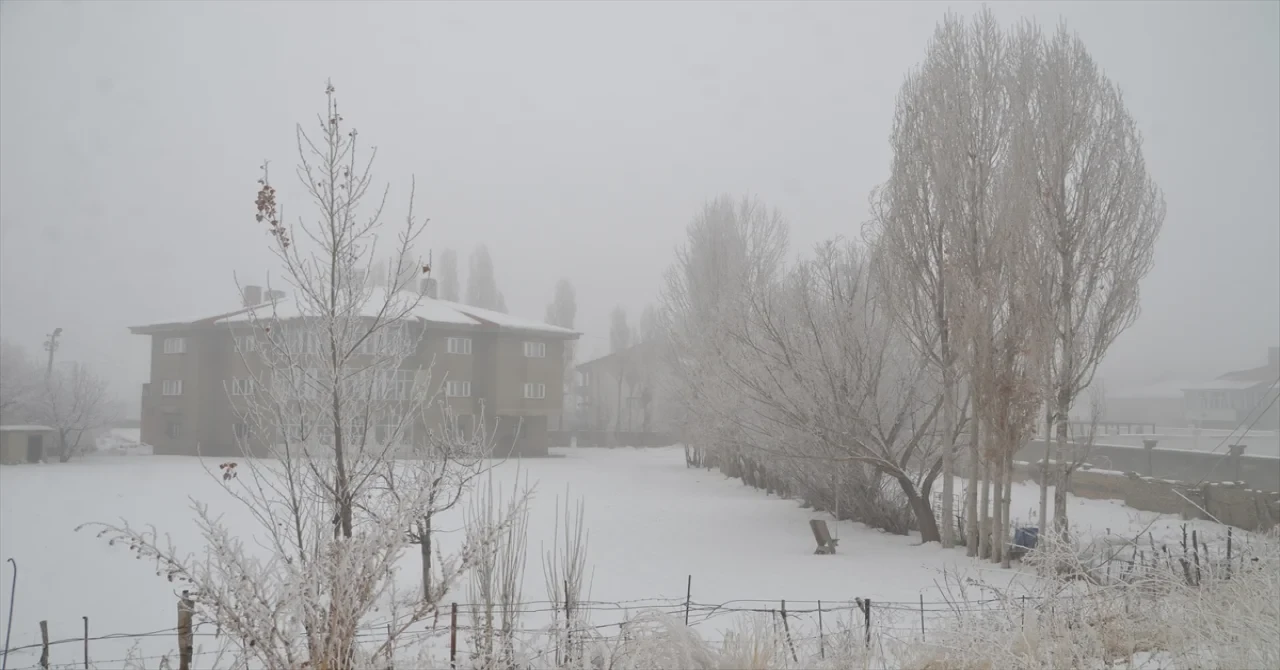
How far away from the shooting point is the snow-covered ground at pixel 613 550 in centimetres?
1076

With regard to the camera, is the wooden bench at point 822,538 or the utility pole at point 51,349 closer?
the wooden bench at point 822,538

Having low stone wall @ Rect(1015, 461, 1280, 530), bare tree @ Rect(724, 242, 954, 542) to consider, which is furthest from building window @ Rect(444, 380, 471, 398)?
low stone wall @ Rect(1015, 461, 1280, 530)

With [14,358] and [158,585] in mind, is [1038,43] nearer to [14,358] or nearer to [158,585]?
[158,585]

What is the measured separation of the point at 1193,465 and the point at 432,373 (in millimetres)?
29451

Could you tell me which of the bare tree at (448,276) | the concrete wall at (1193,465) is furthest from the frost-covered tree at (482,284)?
the concrete wall at (1193,465)

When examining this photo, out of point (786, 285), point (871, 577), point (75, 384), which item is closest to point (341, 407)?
point (871, 577)

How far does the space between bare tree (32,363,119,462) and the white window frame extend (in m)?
19.8

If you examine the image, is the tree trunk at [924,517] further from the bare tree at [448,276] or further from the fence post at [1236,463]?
the bare tree at [448,276]

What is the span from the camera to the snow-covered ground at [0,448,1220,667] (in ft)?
35.3

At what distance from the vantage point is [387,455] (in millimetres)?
5586

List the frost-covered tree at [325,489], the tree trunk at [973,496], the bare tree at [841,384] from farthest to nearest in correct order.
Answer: the bare tree at [841,384] < the tree trunk at [973,496] < the frost-covered tree at [325,489]

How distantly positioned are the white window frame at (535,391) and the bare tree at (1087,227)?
2690 centimetres

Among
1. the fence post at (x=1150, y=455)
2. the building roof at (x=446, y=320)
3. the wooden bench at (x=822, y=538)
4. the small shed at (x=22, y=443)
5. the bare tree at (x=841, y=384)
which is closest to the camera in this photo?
the wooden bench at (x=822, y=538)

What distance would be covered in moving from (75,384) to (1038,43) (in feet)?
136
